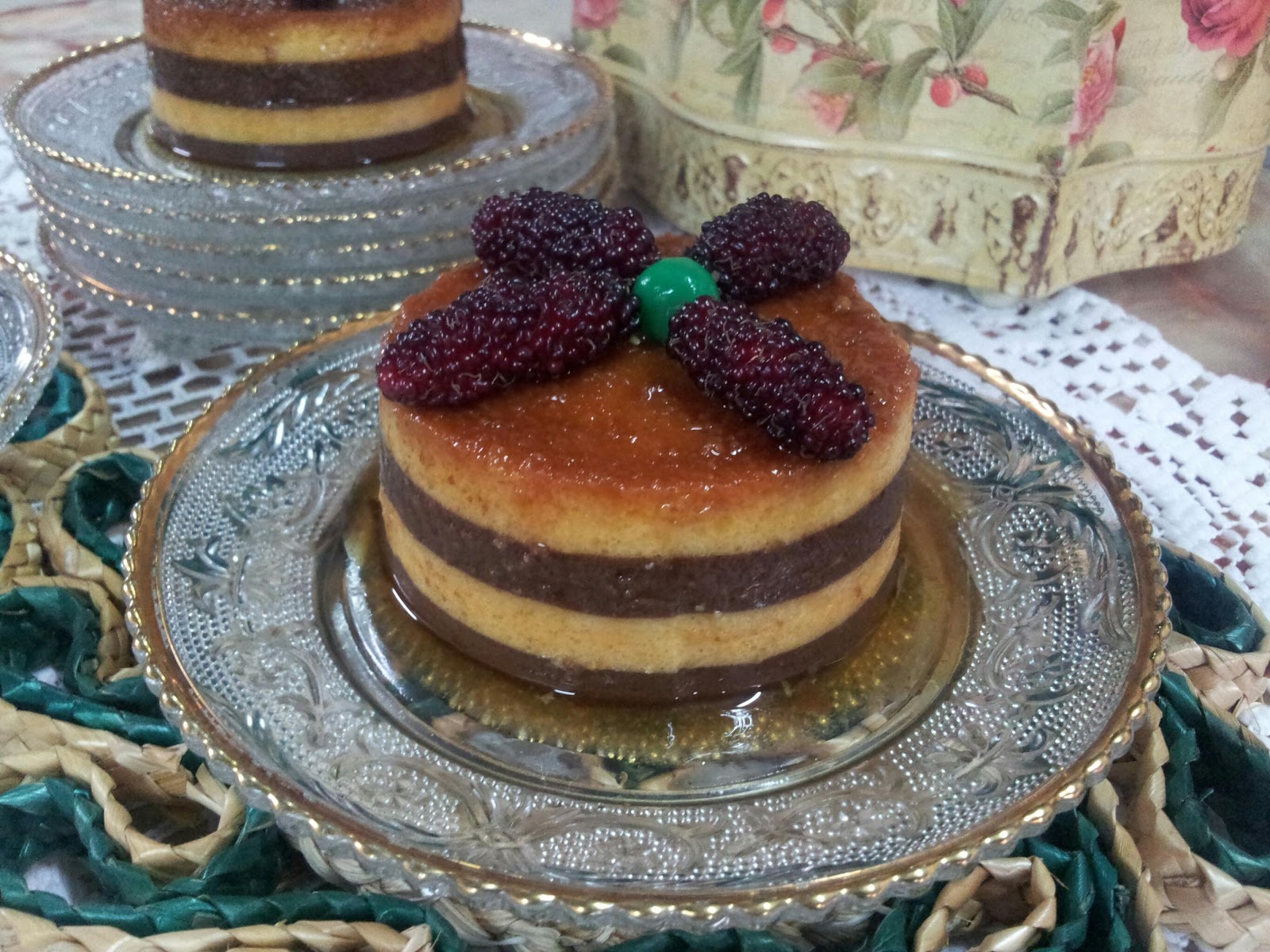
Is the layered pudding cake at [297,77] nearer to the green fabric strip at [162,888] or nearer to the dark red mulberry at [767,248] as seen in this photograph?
the dark red mulberry at [767,248]

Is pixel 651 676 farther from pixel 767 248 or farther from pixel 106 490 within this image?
pixel 106 490

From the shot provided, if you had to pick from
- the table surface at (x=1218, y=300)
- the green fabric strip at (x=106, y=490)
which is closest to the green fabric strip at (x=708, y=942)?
the green fabric strip at (x=106, y=490)

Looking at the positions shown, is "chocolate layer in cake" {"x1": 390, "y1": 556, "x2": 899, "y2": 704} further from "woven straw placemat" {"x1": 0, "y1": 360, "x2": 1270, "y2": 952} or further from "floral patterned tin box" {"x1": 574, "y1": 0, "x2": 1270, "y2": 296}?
"floral patterned tin box" {"x1": 574, "y1": 0, "x2": 1270, "y2": 296}

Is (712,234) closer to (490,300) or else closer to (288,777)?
(490,300)

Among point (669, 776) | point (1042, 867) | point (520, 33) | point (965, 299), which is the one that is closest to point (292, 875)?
point (669, 776)

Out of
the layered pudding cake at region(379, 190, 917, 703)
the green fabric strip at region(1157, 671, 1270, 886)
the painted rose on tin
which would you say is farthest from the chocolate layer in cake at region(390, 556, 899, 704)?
the painted rose on tin
